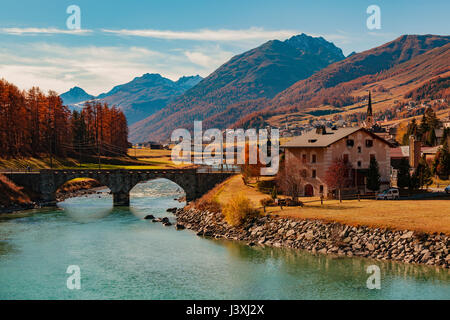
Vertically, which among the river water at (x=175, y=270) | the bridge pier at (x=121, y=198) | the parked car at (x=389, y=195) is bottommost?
the river water at (x=175, y=270)

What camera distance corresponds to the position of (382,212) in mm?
56375

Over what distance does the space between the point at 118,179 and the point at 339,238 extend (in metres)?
54.7

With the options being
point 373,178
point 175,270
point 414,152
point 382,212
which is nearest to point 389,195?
point 373,178

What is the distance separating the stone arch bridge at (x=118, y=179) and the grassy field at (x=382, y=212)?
21577 millimetres

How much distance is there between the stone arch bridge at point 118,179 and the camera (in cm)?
9212

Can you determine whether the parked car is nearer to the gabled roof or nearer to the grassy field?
the grassy field

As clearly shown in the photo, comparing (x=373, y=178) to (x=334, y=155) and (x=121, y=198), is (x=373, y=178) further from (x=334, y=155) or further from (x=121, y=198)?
(x=121, y=198)

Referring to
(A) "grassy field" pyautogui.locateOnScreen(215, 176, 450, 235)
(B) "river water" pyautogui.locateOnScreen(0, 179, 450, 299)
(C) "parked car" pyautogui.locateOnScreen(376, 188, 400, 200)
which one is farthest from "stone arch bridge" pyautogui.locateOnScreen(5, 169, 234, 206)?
(C) "parked car" pyautogui.locateOnScreen(376, 188, 400, 200)

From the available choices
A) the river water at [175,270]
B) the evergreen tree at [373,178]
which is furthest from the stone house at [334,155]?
the river water at [175,270]

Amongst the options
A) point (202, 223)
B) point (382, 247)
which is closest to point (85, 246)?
point (202, 223)

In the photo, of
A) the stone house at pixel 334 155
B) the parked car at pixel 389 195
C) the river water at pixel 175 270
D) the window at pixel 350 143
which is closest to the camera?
the river water at pixel 175 270

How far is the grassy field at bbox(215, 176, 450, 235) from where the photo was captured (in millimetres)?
49531

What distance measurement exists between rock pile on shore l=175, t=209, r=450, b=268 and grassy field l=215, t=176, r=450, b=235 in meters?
1.18

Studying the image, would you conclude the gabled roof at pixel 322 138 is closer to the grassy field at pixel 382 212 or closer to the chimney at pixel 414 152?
the grassy field at pixel 382 212
